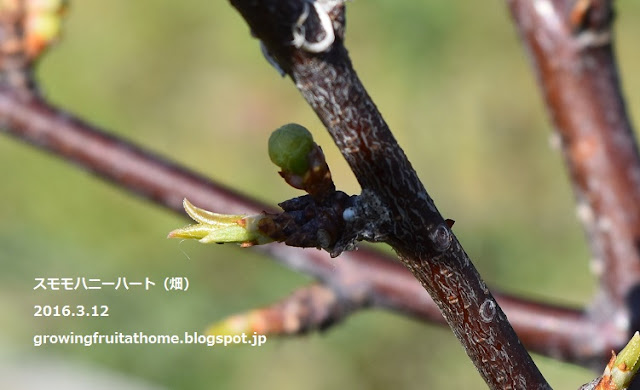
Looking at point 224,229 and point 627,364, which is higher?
point 224,229

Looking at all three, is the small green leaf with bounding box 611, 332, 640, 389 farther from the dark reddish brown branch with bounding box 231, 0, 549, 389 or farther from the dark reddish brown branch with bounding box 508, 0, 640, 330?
the dark reddish brown branch with bounding box 508, 0, 640, 330

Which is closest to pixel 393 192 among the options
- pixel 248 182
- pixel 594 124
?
pixel 594 124

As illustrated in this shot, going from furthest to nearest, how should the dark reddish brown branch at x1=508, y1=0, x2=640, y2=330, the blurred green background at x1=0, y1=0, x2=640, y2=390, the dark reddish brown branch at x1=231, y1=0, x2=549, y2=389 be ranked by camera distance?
the blurred green background at x1=0, y1=0, x2=640, y2=390 → the dark reddish brown branch at x1=508, y1=0, x2=640, y2=330 → the dark reddish brown branch at x1=231, y1=0, x2=549, y2=389

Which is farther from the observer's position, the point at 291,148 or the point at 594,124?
the point at 594,124

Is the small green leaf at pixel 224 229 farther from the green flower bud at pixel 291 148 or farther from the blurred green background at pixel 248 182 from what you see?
the blurred green background at pixel 248 182

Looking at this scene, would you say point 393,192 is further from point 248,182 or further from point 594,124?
point 248,182

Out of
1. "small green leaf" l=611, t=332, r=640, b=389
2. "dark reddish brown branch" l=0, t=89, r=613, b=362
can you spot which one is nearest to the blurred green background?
"dark reddish brown branch" l=0, t=89, r=613, b=362

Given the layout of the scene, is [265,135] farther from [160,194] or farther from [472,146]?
[160,194]
